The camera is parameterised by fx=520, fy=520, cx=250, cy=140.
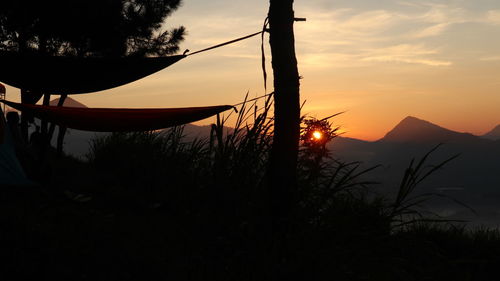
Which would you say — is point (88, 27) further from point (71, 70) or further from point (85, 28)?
point (71, 70)

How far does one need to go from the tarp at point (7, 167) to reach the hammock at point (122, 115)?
3.11ft

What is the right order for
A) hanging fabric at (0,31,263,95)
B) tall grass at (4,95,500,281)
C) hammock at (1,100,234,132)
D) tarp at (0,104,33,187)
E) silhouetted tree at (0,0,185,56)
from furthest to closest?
silhouetted tree at (0,0,185,56)
tarp at (0,104,33,187)
hanging fabric at (0,31,263,95)
hammock at (1,100,234,132)
tall grass at (4,95,500,281)

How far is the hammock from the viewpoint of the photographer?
155 inches

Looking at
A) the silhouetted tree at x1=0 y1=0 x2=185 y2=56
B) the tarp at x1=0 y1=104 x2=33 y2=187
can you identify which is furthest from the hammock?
the silhouetted tree at x1=0 y1=0 x2=185 y2=56

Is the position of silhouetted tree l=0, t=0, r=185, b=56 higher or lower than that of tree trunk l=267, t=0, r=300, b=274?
higher

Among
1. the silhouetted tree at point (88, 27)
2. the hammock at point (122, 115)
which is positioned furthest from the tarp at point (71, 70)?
the silhouetted tree at point (88, 27)

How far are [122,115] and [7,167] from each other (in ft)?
5.18

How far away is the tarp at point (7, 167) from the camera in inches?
188

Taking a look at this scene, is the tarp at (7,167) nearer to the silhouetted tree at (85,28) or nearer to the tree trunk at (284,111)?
the silhouetted tree at (85,28)

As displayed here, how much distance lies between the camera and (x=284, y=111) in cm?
340

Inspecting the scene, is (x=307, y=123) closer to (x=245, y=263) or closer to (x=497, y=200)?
(x=245, y=263)

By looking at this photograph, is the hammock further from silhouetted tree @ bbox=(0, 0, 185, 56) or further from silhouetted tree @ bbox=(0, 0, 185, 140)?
silhouetted tree @ bbox=(0, 0, 185, 56)

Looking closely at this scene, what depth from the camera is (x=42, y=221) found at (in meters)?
3.75

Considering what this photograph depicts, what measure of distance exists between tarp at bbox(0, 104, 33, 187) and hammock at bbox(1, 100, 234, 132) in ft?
3.11
